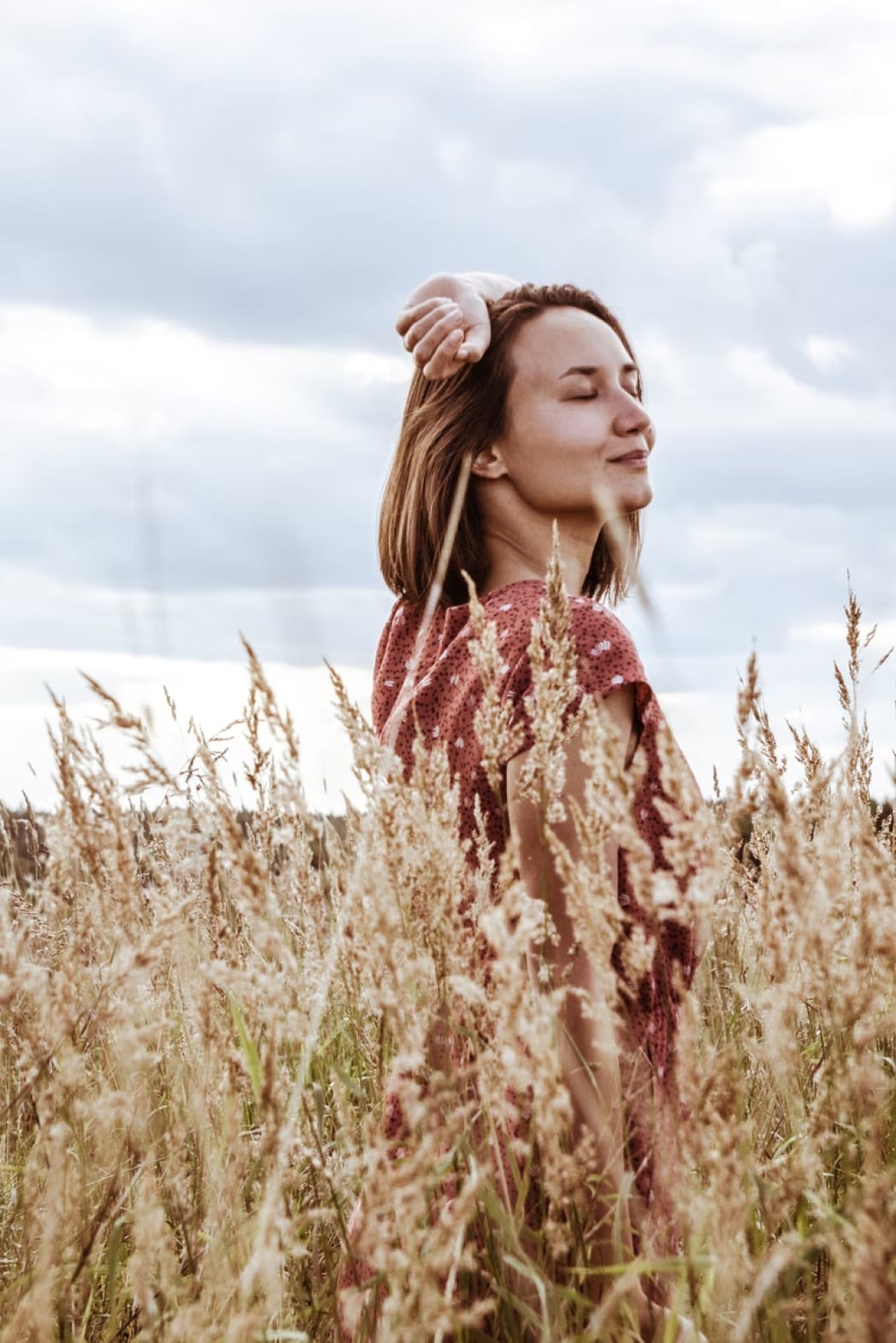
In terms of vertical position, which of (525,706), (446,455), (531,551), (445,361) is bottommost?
(525,706)

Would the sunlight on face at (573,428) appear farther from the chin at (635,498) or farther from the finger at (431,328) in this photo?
the finger at (431,328)

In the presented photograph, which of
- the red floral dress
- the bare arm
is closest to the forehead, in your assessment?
the red floral dress

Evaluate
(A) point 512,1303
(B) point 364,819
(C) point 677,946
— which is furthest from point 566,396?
(A) point 512,1303

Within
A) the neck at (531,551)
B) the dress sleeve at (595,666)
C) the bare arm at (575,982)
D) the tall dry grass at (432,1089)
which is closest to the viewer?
the tall dry grass at (432,1089)

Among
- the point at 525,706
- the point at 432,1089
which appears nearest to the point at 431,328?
the point at 525,706

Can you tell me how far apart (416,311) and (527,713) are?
A: 1.05 metres

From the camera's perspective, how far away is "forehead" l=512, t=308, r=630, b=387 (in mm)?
2555

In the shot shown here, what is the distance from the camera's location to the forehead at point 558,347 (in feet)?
8.38

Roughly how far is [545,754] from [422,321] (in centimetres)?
141

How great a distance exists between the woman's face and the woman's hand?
10 centimetres

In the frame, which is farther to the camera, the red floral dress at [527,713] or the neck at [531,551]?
the neck at [531,551]

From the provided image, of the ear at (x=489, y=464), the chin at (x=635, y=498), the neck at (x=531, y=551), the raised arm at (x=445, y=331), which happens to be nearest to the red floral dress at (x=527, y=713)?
the neck at (x=531, y=551)

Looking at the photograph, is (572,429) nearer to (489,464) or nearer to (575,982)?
(489,464)

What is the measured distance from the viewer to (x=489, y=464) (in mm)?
2504
